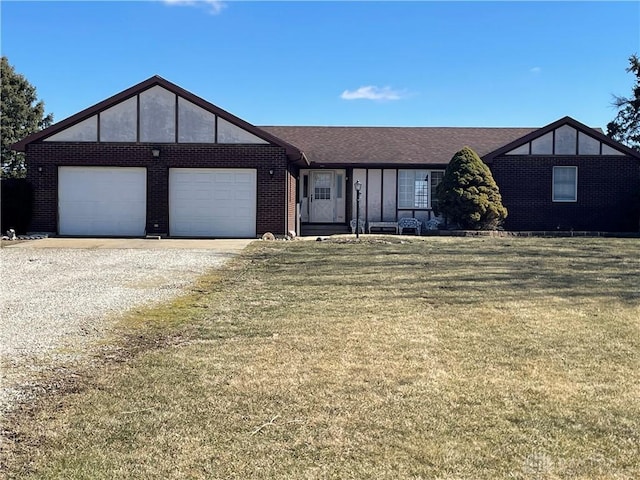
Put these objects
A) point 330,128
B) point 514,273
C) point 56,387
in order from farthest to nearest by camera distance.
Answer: point 330,128 → point 514,273 → point 56,387

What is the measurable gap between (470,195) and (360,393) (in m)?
15.6

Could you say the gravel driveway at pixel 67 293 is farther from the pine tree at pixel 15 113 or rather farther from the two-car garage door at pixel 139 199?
the pine tree at pixel 15 113

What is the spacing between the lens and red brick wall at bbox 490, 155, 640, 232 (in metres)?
20.7

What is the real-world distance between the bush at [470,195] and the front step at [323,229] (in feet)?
12.2

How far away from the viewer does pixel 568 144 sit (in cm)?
2067

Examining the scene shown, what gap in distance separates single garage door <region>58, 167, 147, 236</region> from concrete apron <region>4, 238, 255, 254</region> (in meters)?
1.01

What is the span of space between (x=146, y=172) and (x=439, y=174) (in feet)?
34.0

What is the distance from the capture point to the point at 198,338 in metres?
5.63

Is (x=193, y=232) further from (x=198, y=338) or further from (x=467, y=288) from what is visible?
(x=198, y=338)

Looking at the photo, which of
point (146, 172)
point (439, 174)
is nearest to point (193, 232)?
point (146, 172)

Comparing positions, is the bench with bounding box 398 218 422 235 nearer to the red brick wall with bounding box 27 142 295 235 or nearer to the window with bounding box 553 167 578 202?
the window with bounding box 553 167 578 202

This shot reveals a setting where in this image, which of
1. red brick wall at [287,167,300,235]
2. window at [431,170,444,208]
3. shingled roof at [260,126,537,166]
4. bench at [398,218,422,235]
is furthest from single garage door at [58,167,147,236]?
window at [431,170,444,208]

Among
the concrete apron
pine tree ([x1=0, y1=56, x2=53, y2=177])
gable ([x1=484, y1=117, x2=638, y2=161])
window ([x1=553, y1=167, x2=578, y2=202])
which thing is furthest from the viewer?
pine tree ([x1=0, y1=56, x2=53, y2=177])

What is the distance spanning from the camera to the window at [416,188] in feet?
71.4
